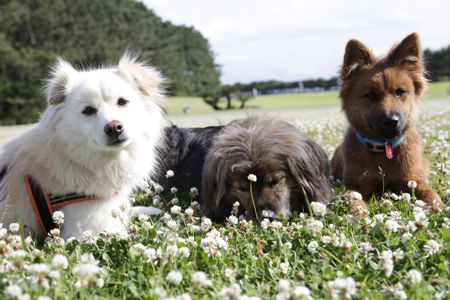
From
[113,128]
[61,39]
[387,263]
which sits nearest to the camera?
[387,263]

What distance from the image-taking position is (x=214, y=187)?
194 inches

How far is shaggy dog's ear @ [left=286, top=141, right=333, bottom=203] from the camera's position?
15.7 ft

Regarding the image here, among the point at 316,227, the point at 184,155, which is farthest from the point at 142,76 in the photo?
the point at 316,227

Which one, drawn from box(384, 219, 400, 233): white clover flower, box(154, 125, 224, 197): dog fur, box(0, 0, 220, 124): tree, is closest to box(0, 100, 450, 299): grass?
box(384, 219, 400, 233): white clover flower

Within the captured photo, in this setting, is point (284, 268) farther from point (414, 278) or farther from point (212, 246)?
point (414, 278)

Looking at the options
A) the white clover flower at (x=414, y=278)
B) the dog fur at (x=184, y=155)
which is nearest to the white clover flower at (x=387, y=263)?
the white clover flower at (x=414, y=278)

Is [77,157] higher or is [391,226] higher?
[77,157]

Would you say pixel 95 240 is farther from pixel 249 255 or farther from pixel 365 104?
pixel 365 104

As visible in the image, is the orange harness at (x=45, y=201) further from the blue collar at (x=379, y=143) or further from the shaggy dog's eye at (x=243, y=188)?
the blue collar at (x=379, y=143)

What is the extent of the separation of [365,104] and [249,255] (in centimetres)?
305

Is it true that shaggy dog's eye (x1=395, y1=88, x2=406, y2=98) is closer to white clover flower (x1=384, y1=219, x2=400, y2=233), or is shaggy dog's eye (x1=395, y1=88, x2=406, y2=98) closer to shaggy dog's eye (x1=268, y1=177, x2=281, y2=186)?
shaggy dog's eye (x1=268, y1=177, x2=281, y2=186)

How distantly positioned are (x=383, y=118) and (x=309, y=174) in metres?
1.16

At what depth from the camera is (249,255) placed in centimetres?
329

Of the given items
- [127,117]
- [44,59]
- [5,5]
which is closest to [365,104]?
[127,117]
